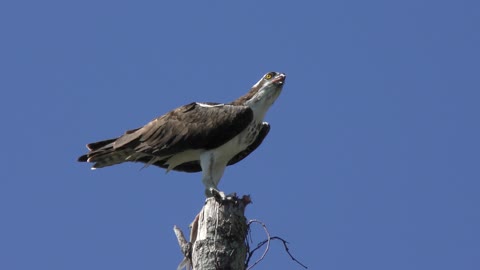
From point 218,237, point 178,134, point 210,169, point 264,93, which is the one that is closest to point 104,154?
point 178,134

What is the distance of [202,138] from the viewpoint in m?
11.5

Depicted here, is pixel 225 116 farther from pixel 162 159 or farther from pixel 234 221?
pixel 234 221

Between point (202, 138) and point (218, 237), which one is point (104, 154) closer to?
point (202, 138)

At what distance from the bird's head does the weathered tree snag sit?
3.08 metres

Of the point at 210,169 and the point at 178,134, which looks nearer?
the point at 210,169

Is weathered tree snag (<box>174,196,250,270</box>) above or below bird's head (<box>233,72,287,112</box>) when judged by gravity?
below

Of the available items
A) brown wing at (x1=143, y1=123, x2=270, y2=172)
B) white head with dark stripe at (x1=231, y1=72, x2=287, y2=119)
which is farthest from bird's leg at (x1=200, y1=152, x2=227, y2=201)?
white head with dark stripe at (x1=231, y1=72, x2=287, y2=119)

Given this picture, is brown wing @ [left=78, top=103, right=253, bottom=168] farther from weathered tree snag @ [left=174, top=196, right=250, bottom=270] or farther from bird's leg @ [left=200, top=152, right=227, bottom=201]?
weathered tree snag @ [left=174, top=196, right=250, bottom=270]

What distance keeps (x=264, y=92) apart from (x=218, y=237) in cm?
385

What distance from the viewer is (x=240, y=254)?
28.0 ft

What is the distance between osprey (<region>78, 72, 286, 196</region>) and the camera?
11.5 meters

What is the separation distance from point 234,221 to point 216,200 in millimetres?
357

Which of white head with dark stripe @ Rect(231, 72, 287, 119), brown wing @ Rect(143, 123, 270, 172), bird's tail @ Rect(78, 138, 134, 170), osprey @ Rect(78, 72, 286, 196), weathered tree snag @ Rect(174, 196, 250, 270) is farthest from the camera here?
brown wing @ Rect(143, 123, 270, 172)

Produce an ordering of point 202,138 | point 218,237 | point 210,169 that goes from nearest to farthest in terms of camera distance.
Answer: point 218,237 → point 210,169 → point 202,138
